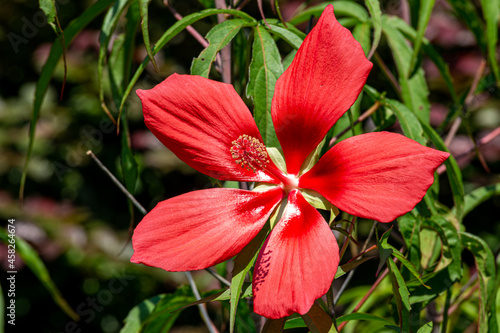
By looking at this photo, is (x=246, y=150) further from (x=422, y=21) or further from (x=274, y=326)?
(x=422, y=21)

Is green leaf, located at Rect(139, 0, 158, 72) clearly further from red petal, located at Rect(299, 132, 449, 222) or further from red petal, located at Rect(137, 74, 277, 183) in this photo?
red petal, located at Rect(299, 132, 449, 222)

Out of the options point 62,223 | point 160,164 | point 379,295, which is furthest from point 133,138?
point 379,295

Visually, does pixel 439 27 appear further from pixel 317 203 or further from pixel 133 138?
pixel 317 203

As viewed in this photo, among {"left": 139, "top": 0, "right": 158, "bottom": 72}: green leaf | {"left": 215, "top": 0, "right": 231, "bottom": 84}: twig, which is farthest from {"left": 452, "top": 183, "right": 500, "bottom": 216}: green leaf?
{"left": 139, "top": 0, "right": 158, "bottom": 72}: green leaf

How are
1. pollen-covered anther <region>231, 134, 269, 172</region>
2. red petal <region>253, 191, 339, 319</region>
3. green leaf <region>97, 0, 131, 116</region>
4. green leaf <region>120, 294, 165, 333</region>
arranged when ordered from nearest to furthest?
red petal <region>253, 191, 339, 319</region> → pollen-covered anther <region>231, 134, 269, 172</region> → green leaf <region>97, 0, 131, 116</region> → green leaf <region>120, 294, 165, 333</region>

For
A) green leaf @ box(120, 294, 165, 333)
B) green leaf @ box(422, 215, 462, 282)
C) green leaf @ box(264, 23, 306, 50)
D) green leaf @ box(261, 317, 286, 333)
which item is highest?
green leaf @ box(264, 23, 306, 50)
